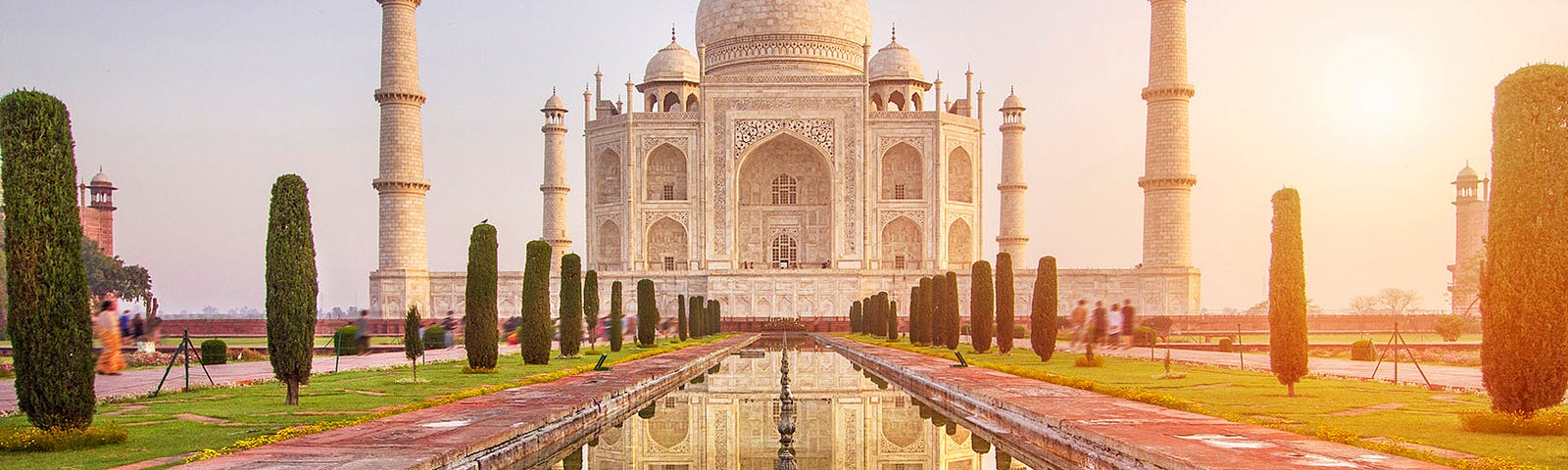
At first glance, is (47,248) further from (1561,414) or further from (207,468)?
(1561,414)

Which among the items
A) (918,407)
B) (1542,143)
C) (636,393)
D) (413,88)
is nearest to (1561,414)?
(1542,143)

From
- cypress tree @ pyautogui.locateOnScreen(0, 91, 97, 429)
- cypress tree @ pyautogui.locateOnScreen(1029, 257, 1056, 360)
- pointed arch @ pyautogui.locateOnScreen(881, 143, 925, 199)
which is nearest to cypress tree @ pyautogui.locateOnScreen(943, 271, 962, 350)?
cypress tree @ pyautogui.locateOnScreen(1029, 257, 1056, 360)

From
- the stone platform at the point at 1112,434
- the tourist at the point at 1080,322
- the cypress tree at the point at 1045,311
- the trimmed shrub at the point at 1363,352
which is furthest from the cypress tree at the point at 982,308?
the stone platform at the point at 1112,434

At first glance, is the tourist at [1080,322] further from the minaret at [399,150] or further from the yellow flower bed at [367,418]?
the minaret at [399,150]

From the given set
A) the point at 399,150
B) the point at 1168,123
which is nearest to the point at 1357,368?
the point at 1168,123

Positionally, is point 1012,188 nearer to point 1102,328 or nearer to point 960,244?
point 960,244

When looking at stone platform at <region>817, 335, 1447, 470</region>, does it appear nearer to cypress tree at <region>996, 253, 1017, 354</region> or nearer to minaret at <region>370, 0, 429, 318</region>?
cypress tree at <region>996, 253, 1017, 354</region>
